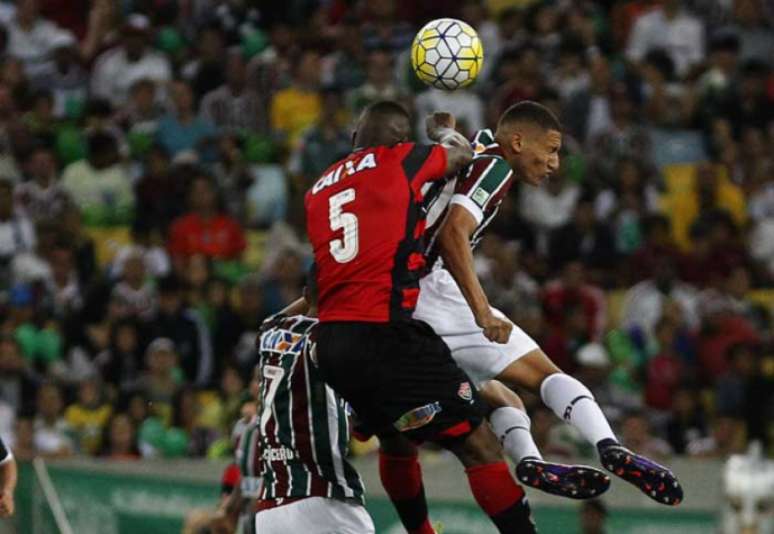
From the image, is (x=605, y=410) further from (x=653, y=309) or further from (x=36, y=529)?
(x=36, y=529)

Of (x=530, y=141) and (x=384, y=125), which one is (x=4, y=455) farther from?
Answer: (x=530, y=141)

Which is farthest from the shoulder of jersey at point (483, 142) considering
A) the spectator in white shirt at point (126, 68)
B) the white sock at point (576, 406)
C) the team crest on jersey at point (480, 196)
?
the spectator in white shirt at point (126, 68)

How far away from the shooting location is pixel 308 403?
8461mm

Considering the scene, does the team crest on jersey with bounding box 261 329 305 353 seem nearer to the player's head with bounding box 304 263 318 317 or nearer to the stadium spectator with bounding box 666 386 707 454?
the player's head with bounding box 304 263 318 317

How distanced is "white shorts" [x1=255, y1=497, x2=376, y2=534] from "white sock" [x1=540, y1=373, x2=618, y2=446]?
0.98 m

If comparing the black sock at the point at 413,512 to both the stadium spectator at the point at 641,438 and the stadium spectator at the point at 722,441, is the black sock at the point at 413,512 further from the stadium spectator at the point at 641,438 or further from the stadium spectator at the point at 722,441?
the stadium spectator at the point at 722,441

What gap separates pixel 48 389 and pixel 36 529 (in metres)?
2.04

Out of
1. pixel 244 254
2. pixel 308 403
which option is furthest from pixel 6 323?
pixel 308 403

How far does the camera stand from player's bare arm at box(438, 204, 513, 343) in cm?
809

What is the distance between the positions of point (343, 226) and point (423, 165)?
1.36ft

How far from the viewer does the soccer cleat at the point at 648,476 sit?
805cm

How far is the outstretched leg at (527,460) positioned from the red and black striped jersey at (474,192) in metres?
0.79

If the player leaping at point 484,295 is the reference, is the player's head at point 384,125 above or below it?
above

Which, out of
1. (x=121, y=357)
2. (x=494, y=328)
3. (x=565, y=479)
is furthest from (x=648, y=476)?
(x=121, y=357)
